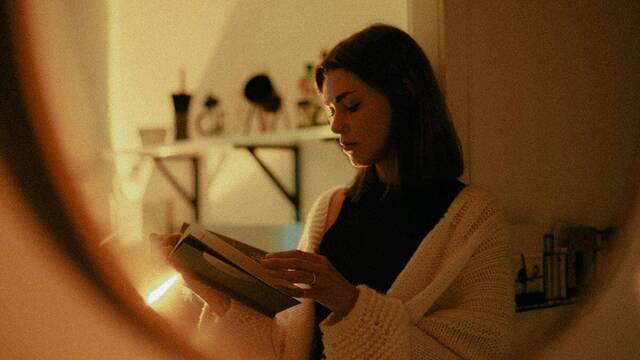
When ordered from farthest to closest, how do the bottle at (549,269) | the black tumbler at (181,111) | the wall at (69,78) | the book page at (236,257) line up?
the black tumbler at (181,111), the bottle at (549,269), the book page at (236,257), the wall at (69,78)

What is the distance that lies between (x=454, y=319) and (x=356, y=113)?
0.30m

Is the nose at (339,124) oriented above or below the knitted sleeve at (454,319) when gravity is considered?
above

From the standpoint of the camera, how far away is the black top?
2.26 ft

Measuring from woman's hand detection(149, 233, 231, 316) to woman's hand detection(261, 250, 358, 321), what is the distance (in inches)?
5.1

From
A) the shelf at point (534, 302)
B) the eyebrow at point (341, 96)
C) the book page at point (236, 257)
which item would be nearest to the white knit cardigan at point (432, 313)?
the book page at point (236, 257)

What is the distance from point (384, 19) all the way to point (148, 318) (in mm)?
1002

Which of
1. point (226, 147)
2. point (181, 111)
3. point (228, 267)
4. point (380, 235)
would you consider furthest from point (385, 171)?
point (181, 111)

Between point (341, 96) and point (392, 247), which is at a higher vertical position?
point (341, 96)

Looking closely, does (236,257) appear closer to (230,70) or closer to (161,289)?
(161,289)

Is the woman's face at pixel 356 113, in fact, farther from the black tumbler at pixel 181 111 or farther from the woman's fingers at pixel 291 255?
the black tumbler at pixel 181 111

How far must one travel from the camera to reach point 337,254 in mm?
729

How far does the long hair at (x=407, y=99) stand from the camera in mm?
672

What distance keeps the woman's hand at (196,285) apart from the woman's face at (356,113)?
0.27 metres

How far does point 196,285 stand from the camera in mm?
643
